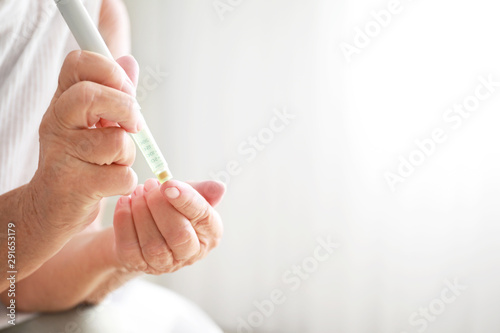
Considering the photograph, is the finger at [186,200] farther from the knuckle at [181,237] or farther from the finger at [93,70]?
the finger at [93,70]

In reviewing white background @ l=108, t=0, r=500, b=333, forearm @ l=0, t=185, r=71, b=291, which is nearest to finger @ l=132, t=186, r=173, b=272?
forearm @ l=0, t=185, r=71, b=291

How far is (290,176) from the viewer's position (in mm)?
1870

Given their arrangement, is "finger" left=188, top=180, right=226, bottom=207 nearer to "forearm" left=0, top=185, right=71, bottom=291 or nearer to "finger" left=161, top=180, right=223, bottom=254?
"finger" left=161, top=180, right=223, bottom=254

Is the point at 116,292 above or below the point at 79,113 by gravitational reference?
below

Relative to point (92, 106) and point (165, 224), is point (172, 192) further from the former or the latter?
point (92, 106)

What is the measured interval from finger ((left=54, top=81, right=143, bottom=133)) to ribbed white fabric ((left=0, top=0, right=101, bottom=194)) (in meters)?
0.41

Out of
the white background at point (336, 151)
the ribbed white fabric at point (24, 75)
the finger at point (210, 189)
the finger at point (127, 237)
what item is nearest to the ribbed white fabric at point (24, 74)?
the ribbed white fabric at point (24, 75)

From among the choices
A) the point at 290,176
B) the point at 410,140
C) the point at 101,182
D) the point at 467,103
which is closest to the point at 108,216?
the point at 290,176

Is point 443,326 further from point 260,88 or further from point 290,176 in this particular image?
point 260,88

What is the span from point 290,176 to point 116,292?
3.50ft

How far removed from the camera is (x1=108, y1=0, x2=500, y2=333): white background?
1.62m

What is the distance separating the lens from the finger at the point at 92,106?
0.54 m

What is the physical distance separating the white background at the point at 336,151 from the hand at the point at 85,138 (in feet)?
4.06

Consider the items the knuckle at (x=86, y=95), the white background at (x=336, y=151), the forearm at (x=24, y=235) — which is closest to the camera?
the knuckle at (x=86, y=95)
